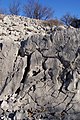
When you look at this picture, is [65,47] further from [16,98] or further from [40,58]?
[16,98]

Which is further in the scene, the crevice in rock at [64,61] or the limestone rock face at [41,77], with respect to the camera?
the crevice in rock at [64,61]

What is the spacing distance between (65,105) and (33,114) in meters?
0.72

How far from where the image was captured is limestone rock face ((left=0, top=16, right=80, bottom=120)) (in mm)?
6078

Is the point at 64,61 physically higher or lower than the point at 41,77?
higher

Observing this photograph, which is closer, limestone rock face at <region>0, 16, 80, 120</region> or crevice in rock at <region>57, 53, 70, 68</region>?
limestone rock face at <region>0, 16, 80, 120</region>

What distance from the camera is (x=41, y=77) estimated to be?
6.52m

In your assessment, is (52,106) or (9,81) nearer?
(52,106)

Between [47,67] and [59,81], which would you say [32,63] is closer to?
[47,67]

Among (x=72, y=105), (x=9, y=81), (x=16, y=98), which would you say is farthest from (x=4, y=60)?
(x=72, y=105)

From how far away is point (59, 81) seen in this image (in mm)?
6461

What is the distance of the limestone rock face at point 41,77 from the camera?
608 centimetres

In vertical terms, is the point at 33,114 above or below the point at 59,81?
below

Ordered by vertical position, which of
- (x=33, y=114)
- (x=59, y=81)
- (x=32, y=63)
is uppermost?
(x=32, y=63)

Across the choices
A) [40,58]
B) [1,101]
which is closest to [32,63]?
[40,58]
